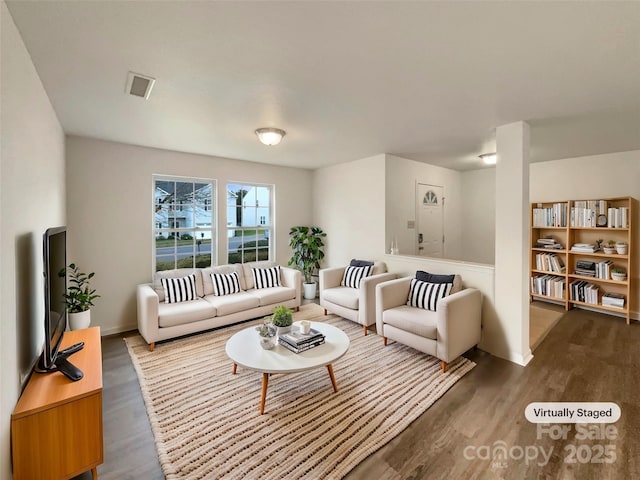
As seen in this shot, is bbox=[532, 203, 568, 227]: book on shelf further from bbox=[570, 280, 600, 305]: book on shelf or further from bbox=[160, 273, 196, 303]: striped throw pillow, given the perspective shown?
bbox=[160, 273, 196, 303]: striped throw pillow

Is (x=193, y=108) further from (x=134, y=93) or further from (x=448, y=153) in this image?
(x=448, y=153)

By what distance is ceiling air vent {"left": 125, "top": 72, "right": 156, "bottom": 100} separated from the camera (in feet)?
6.57

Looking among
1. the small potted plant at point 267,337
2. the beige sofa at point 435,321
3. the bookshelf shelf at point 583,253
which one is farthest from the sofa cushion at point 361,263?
the bookshelf shelf at point 583,253

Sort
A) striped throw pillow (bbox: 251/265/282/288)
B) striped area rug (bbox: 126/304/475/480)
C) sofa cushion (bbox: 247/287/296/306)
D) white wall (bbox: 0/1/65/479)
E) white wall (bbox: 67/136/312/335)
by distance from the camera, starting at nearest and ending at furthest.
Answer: white wall (bbox: 0/1/65/479) → striped area rug (bbox: 126/304/475/480) → white wall (bbox: 67/136/312/335) → sofa cushion (bbox: 247/287/296/306) → striped throw pillow (bbox: 251/265/282/288)

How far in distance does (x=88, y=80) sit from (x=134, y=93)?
0.28 meters

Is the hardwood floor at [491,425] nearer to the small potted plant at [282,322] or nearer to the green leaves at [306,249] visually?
the small potted plant at [282,322]

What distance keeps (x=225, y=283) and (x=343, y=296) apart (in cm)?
168

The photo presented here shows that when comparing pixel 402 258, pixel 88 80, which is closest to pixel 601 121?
pixel 402 258

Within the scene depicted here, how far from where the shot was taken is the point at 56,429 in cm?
147

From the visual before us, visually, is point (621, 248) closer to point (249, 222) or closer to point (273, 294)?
point (273, 294)

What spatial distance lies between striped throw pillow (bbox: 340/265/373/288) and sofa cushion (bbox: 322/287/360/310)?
91mm

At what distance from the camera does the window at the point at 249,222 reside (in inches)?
186

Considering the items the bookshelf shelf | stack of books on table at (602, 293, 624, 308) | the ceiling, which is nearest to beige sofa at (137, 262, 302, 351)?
the ceiling

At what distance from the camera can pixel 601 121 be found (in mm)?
2867
